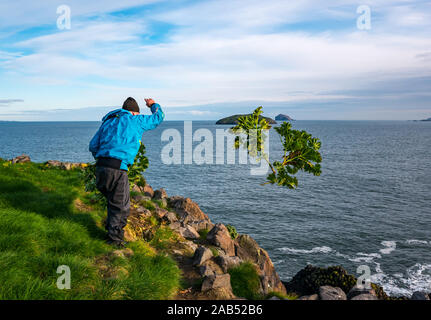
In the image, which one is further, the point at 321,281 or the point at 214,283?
the point at 321,281

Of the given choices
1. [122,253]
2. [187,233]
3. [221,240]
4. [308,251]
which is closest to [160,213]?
[187,233]

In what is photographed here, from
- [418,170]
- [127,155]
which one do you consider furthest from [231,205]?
[418,170]

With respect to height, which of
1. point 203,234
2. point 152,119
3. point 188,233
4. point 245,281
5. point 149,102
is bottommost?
point 203,234

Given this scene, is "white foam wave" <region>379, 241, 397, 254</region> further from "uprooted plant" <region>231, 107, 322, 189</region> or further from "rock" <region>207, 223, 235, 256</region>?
"uprooted plant" <region>231, 107, 322, 189</region>

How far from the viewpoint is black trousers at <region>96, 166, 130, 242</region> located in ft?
24.7

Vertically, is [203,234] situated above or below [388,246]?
above


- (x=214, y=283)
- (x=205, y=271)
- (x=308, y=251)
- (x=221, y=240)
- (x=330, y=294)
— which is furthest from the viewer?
(x=308, y=251)

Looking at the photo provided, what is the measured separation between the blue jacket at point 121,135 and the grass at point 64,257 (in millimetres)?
2308

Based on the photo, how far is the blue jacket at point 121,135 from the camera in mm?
7426

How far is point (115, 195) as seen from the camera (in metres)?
7.81

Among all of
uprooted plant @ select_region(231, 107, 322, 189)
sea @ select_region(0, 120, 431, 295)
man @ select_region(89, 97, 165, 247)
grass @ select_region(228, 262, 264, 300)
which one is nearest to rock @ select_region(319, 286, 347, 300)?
grass @ select_region(228, 262, 264, 300)

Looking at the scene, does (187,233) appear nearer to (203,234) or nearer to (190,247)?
(203,234)

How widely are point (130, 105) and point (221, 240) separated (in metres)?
6.82
